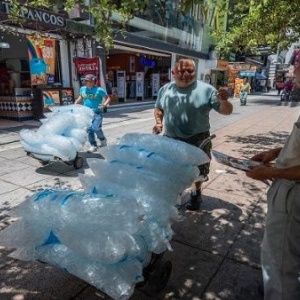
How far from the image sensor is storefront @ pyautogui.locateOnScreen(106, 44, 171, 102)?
2011 centimetres

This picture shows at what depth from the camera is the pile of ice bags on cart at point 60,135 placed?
17.9 feet

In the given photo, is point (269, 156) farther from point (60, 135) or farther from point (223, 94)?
point (60, 135)

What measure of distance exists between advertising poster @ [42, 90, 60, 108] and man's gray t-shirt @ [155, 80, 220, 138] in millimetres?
9161

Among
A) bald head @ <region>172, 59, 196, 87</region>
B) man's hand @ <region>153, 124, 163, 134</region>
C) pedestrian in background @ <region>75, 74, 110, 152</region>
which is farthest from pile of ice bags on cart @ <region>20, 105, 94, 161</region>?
bald head @ <region>172, 59, 196, 87</region>

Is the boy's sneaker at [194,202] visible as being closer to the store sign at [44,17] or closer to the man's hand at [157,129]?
the man's hand at [157,129]

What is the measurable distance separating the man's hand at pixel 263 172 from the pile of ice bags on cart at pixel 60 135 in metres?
4.00

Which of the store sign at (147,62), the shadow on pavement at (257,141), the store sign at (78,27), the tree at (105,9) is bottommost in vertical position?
the shadow on pavement at (257,141)

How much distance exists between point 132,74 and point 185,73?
1878cm

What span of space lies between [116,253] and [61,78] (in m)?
12.8

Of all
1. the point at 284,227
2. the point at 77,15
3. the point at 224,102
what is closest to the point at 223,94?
the point at 224,102

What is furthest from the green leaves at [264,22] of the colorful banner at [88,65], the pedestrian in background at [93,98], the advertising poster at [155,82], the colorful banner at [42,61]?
the advertising poster at [155,82]

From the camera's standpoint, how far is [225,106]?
3.49 m

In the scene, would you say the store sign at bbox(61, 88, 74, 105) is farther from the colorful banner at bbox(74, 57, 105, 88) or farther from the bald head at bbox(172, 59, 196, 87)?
the bald head at bbox(172, 59, 196, 87)

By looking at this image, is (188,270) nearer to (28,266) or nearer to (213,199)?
(28,266)
